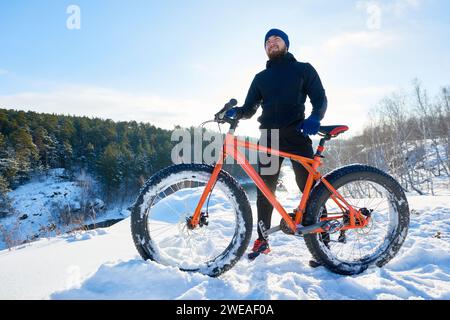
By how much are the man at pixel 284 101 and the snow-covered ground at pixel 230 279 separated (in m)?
0.49

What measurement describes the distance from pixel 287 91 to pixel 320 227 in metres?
1.45

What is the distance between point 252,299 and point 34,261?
7.20ft

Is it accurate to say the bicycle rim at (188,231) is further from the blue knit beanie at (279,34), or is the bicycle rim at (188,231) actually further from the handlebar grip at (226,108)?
the blue knit beanie at (279,34)

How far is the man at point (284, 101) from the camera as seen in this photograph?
2754mm

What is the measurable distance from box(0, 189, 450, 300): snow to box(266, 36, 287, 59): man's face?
89.5 inches

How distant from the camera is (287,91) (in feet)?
9.10

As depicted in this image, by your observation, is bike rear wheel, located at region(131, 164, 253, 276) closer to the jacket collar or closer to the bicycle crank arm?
the bicycle crank arm

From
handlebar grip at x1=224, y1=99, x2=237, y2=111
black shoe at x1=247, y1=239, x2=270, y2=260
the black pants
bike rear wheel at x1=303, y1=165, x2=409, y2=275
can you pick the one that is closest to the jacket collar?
the black pants

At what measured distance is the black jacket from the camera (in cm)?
275

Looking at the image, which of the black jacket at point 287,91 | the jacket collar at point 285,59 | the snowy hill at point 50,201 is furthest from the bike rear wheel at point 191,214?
the snowy hill at point 50,201

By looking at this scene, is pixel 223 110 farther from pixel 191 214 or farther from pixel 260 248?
pixel 260 248

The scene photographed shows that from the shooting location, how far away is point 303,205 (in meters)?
2.46
